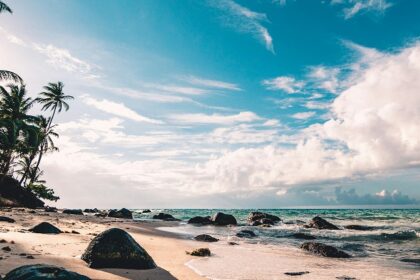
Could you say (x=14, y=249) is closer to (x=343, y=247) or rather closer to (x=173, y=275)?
(x=173, y=275)

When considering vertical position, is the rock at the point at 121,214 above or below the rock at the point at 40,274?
above

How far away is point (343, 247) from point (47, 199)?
41.2 metres

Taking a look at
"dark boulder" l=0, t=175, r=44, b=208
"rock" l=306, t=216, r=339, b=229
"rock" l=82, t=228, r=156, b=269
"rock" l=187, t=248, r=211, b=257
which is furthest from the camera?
"dark boulder" l=0, t=175, r=44, b=208

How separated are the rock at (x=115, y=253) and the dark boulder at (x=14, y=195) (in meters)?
32.1

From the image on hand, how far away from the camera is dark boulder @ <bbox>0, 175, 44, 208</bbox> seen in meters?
35.8

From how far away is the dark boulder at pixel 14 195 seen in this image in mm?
35772

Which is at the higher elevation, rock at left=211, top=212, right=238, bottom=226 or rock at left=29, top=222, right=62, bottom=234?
rock at left=29, top=222, right=62, bottom=234

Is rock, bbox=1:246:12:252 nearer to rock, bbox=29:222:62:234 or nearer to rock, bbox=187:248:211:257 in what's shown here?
rock, bbox=29:222:62:234

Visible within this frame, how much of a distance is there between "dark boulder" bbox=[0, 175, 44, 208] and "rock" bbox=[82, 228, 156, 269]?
1263 inches

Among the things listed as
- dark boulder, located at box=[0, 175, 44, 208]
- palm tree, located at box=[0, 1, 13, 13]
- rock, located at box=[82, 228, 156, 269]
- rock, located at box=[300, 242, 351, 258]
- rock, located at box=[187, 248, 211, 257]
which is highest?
palm tree, located at box=[0, 1, 13, 13]

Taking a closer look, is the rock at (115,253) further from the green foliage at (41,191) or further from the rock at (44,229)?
the green foliage at (41,191)

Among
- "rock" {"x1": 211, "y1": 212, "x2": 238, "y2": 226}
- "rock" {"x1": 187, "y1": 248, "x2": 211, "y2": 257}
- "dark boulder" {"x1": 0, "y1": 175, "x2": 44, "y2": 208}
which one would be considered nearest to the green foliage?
"dark boulder" {"x1": 0, "y1": 175, "x2": 44, "y2": 208}

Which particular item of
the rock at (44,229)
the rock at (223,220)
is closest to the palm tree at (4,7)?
the rock at (44,229)

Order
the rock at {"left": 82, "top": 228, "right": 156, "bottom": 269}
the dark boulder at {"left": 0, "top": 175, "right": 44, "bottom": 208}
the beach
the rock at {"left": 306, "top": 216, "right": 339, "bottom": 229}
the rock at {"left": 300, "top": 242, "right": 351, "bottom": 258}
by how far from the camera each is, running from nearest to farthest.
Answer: the beach < the rock at {"left": 82, "top": 228, "right": 156, "bottom": 269} < the rock at {"left": 300, "top": 242, "right": 351, "bottom": 258} < the rock at {"left": 306, "top": 216, "right": 339, "bottom": 229} < the dark boulder at {"left": 0, "top": 175, "right": 44, "bottom": 208}
